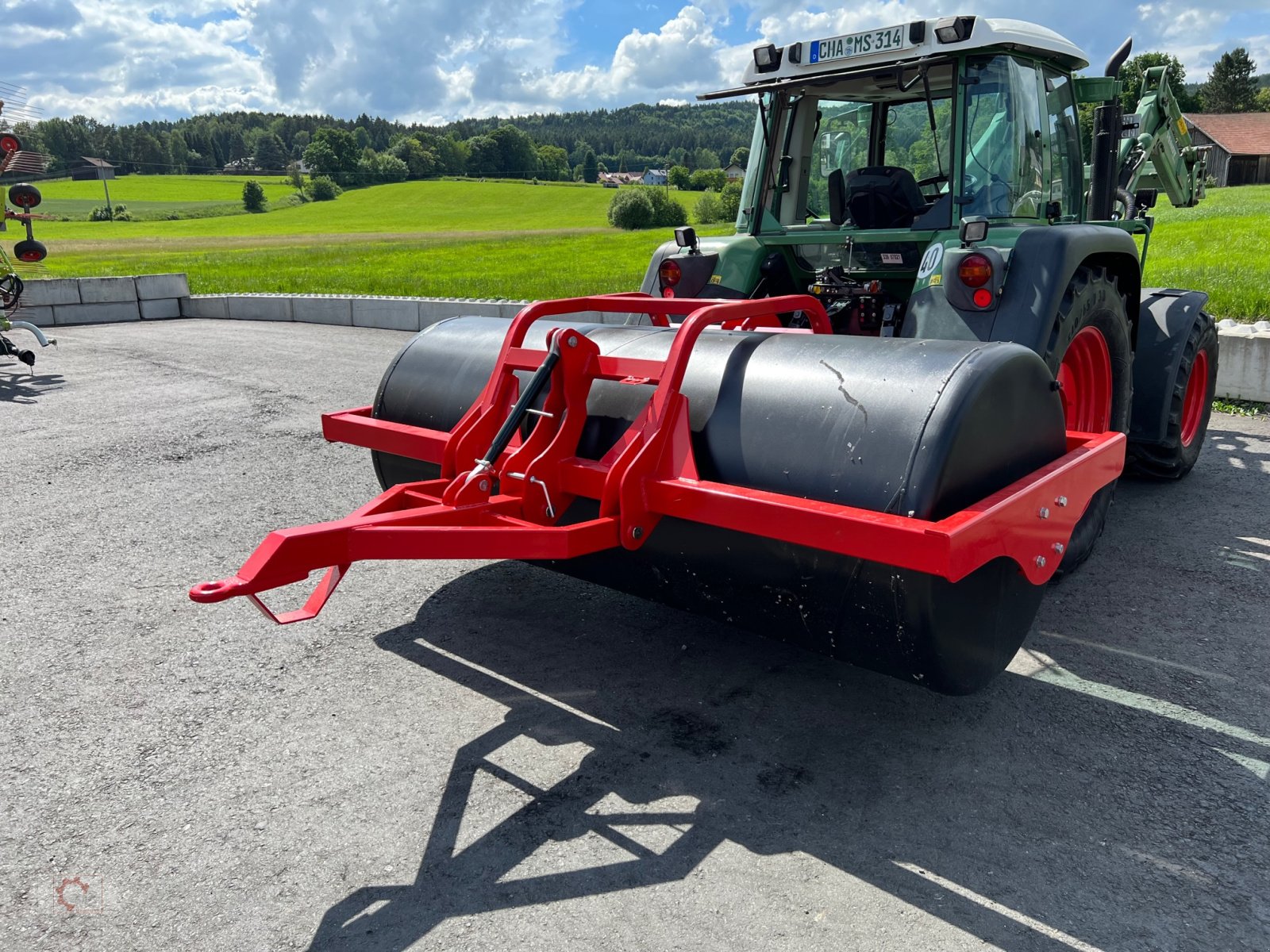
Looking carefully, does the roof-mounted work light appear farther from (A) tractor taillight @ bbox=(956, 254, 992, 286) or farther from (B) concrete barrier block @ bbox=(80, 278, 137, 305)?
(B) concrete barrier block @ bbox=(80, 278, 137, 305)

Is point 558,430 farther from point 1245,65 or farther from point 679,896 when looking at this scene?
point 1245,65

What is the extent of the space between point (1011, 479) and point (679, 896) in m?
1.44

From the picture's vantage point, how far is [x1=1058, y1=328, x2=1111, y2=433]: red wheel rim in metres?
4.21

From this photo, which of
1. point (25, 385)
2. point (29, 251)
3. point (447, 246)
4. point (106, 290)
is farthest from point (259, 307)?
point (447, 246)

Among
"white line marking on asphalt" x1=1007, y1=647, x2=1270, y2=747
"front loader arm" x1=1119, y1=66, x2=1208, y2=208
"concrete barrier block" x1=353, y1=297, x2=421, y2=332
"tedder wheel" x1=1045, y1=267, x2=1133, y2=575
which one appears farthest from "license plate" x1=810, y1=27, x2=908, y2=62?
"concrete barrier block" x1=353, y1=297, x2=421, y2=332

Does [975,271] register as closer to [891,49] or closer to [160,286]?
[891,49]

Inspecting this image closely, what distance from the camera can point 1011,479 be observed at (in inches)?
108

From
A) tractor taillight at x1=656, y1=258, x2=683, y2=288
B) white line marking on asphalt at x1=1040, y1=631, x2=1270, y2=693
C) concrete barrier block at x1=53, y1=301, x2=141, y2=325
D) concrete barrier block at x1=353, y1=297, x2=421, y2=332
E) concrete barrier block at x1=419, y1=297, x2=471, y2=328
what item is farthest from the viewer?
concrete barrier block at x1=53, y1=301, x2=141, y2=325

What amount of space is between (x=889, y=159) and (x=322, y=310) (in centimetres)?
1129

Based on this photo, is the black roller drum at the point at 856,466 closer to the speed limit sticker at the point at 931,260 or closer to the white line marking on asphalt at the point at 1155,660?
the white line marking on asphalt at the point at 1155,660

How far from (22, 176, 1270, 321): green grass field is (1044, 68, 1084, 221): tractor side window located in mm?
4914

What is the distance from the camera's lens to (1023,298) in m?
3.63

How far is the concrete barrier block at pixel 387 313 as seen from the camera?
44.7ft

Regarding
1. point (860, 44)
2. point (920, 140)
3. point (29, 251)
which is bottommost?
point (29, 251)
